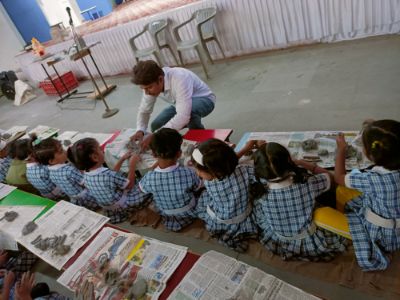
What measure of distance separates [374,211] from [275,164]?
49cm

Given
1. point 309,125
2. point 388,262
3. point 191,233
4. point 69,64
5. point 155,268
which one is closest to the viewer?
point 155,268

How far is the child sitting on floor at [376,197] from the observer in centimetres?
110

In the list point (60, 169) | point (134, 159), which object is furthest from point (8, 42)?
point (134, 159)

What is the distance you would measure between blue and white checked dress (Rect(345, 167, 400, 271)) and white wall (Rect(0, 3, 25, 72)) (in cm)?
937

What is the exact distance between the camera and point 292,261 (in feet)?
5.17

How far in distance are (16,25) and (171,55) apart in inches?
224

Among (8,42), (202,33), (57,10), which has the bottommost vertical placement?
(202,33)

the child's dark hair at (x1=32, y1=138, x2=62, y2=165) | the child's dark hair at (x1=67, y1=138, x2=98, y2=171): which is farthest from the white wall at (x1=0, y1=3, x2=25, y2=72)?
the child's dark hair at (x1=67, y1=138, x2=98, y2=171)

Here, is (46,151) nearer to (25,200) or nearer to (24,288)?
(25,200)

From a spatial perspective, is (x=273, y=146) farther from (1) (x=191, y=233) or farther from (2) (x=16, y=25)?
(2) (x=16, y=25)

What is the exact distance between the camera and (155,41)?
4.83 m

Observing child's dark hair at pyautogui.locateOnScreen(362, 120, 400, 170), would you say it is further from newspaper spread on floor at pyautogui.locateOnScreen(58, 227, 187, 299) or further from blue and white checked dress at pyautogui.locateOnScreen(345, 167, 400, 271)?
newspaper spread on floor at pyautogui.locateOnScreen(58, 227, 187, 299)

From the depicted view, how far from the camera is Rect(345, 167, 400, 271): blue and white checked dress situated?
1.16 metres

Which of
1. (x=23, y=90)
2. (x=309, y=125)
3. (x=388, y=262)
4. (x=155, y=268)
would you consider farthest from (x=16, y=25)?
(x=388, y=262)
